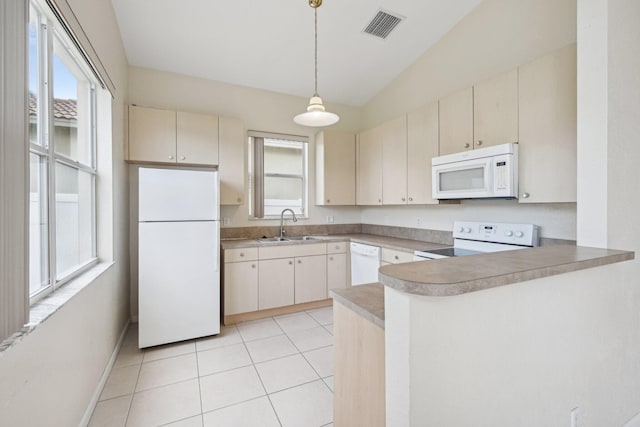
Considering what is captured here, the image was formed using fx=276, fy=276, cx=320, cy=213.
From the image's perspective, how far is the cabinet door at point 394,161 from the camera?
322 centimetres

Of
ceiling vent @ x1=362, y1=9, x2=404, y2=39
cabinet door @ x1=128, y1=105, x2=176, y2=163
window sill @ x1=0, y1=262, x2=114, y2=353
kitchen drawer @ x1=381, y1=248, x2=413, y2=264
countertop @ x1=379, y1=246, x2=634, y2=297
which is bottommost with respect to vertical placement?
kitchen drawer @ x1=381, y1=248, x2=413, y2=264

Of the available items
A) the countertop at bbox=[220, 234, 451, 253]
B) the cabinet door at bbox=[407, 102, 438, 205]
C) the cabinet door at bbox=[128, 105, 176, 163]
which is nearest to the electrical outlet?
the countertop at bbox=[220, 234, 451, 253]

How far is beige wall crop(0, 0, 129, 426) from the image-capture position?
100cm

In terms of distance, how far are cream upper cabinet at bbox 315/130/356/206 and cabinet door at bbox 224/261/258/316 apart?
4.58 feet

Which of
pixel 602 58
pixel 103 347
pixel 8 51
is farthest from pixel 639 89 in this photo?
pixel 103 347

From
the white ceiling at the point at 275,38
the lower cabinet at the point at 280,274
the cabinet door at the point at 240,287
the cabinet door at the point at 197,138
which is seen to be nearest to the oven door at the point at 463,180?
the lower cabinet at the point at 280,274

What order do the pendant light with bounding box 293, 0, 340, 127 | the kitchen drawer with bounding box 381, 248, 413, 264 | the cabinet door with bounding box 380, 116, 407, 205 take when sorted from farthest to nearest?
the cabinet door with bounding box 380, 116, 407, 205, the kitchen drawer with bounding box 381, 248, 413, 264, the pendant light with bounding box 293, 0, 340, 127

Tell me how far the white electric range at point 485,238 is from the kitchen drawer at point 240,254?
5.80 feet

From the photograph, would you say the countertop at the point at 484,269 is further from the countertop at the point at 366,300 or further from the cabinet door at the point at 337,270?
the cabinet door at the point at 337,270

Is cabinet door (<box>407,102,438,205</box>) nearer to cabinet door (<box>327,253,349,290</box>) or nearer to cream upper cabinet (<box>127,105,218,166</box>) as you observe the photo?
cabinet door (<box>327,253,349,290</box>)

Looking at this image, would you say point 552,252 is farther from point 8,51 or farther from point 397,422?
point 8,51

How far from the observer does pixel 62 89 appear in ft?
5.41

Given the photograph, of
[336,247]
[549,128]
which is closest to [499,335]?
[549,128]

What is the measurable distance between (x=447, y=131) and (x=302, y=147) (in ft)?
6.84
